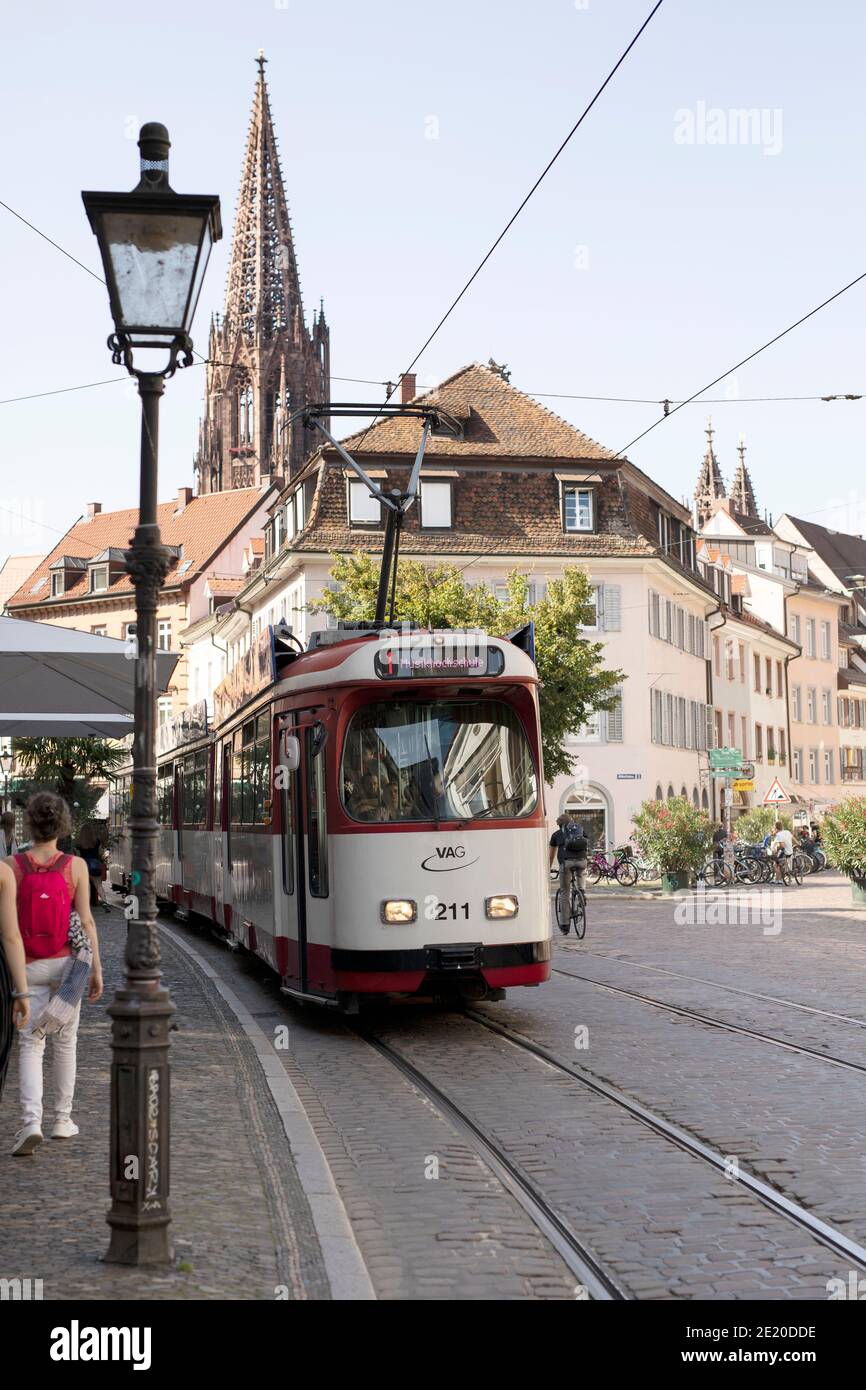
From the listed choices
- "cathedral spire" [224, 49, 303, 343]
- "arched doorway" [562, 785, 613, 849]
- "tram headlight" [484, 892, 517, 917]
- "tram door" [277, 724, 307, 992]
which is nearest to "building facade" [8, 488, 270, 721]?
"cathedral spire" [224, 49, 303, 343]

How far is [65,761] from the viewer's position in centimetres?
3164

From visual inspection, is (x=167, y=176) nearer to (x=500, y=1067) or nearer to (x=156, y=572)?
(x=156, y=572)

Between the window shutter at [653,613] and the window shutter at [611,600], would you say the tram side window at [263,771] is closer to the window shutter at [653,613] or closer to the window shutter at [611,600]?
the window shutter at [611,600]

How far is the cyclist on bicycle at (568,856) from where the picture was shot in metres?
24.0

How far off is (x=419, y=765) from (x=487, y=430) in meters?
38.8

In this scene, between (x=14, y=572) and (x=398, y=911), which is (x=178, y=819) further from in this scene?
(x=14, y=572)

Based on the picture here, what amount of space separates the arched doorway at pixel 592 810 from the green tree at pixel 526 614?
38.3ft

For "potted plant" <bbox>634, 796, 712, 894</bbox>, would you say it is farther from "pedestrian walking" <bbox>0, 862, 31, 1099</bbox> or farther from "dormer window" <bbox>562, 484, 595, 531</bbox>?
"pedestrian walking" <bbox>0, 862, 31, 1099</bbox>

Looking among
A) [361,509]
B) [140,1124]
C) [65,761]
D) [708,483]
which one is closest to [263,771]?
[140,1124]

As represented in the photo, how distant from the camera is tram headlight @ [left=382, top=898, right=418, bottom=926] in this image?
1260cm

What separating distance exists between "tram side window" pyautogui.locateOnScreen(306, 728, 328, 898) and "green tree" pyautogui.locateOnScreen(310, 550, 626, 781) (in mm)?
→ 21834

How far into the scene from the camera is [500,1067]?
11.5m

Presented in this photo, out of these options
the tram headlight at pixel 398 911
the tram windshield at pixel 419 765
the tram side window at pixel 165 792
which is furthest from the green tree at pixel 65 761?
the tram headlight at pixel 398 911
